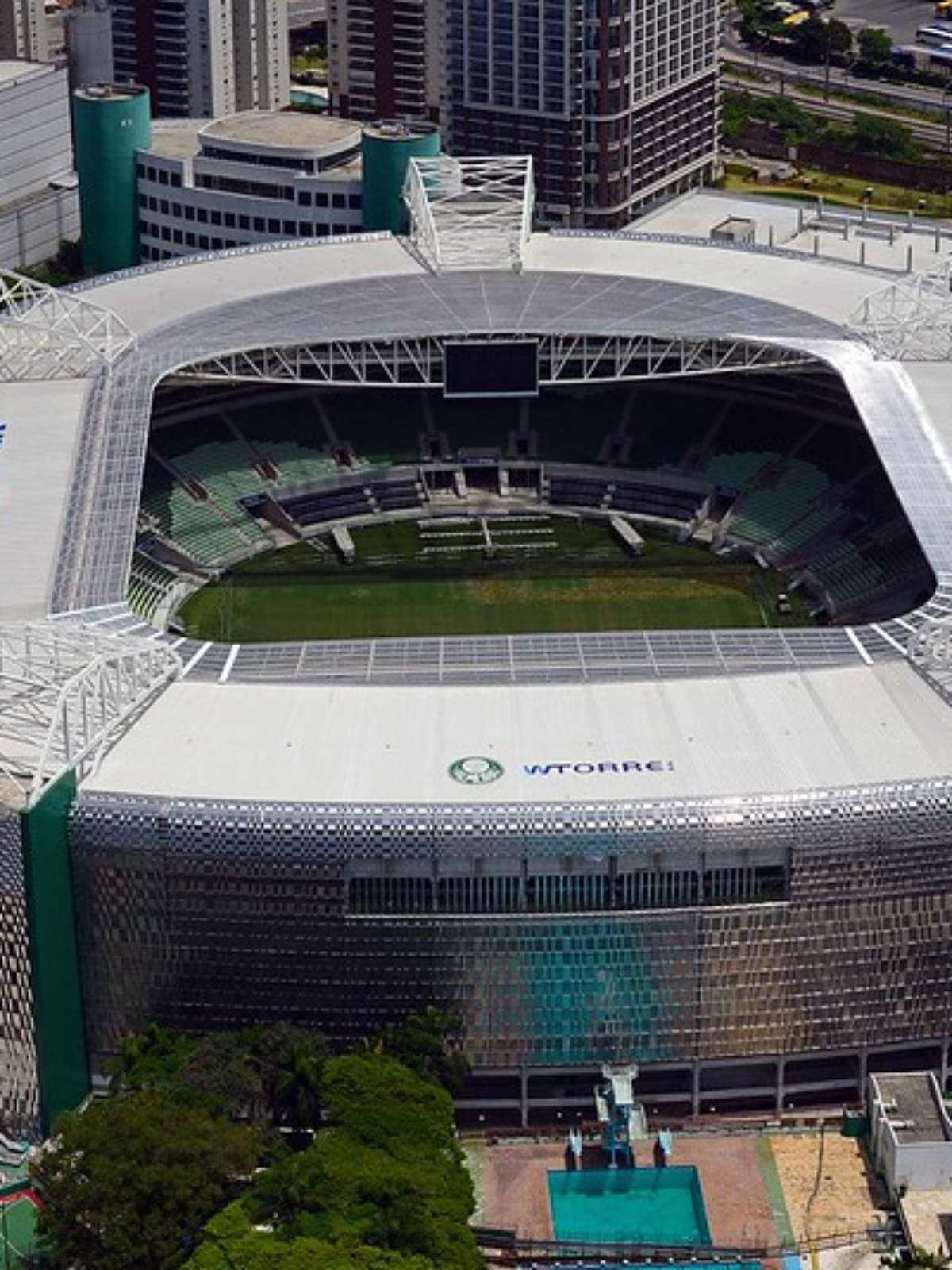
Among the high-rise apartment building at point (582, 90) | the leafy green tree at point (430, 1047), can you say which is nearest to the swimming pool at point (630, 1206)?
the leafy green tree at point (430, 1047)

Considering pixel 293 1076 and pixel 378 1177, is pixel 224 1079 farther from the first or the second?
pixel 378 1177

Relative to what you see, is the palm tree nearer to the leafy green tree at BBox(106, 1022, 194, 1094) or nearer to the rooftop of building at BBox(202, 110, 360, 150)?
the leafy green tree at BBox(106, 1022, 194, 1094)

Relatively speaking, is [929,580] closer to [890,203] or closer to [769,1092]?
[769,1092]

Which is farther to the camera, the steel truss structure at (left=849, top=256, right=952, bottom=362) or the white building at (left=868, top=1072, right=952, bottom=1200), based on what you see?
the steel truss structure at (left=849, top=256, right=952, bottom=362)

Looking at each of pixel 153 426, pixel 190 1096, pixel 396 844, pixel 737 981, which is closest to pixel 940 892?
pixel 737 981

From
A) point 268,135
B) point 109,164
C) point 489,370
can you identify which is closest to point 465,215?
point 489,370

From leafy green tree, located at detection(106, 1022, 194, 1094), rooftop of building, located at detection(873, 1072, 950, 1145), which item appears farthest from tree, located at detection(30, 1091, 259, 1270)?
rooftop of building, located at detection(873, 1072, 950, 1145)
